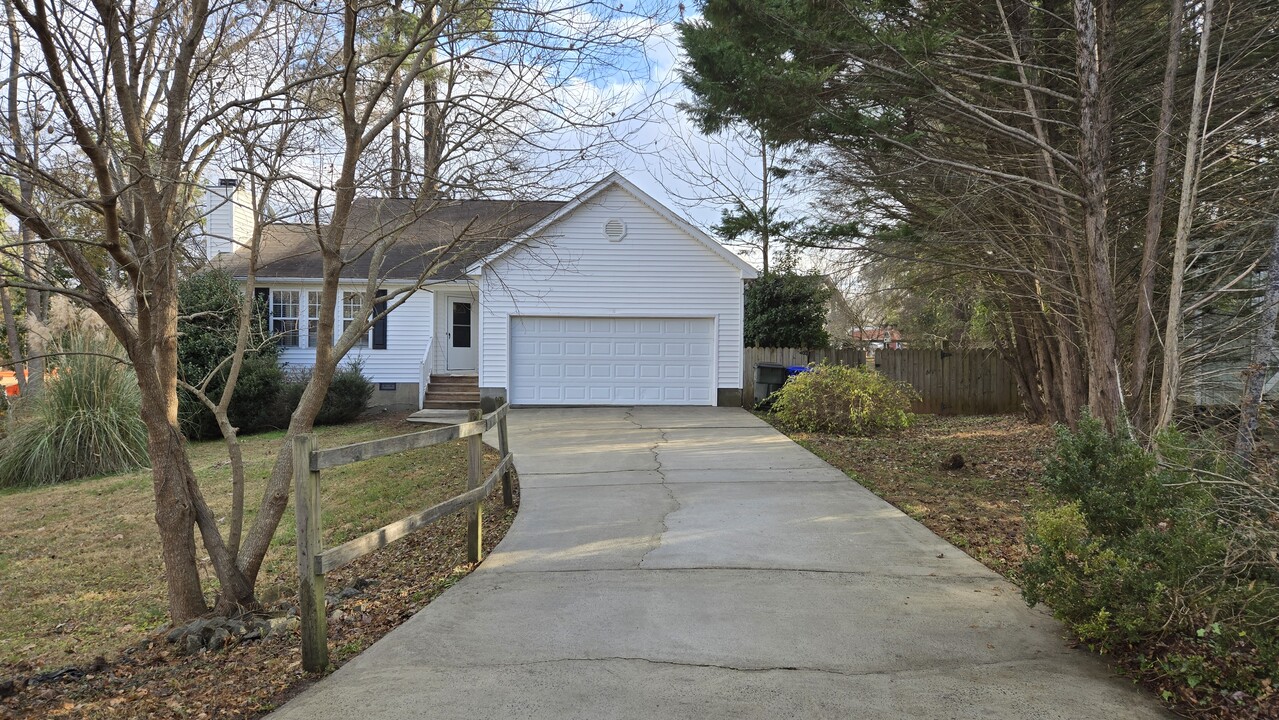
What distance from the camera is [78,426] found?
13398mm

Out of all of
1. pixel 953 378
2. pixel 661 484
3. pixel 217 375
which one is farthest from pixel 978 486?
pixel 217 375

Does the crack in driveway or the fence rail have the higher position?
the fence rail

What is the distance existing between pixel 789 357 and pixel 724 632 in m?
15.7

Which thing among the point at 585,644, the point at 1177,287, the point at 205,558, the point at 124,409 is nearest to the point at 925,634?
the point at 585,644

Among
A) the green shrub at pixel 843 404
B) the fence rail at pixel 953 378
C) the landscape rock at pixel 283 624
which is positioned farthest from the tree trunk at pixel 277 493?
the fence rail at pixel 953 378

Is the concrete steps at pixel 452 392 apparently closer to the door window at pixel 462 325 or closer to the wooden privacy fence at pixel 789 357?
the door window at pixel 462 325

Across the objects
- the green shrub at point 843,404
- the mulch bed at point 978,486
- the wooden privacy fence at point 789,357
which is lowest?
the mulch bed at point 978,486

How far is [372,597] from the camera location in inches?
236

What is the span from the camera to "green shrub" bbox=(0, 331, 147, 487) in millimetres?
13000

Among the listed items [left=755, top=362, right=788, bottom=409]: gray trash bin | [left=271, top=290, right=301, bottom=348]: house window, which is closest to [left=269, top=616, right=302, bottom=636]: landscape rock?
[left=755, top=362, right=788, bottom=409]: gray trash bin

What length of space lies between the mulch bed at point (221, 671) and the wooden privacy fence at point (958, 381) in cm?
1545

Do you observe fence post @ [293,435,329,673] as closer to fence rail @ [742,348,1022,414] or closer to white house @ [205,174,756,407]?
white house @ [205,174,756,407]

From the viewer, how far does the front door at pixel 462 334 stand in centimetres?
2063

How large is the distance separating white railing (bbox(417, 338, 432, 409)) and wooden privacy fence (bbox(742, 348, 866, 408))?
788 centimetres
